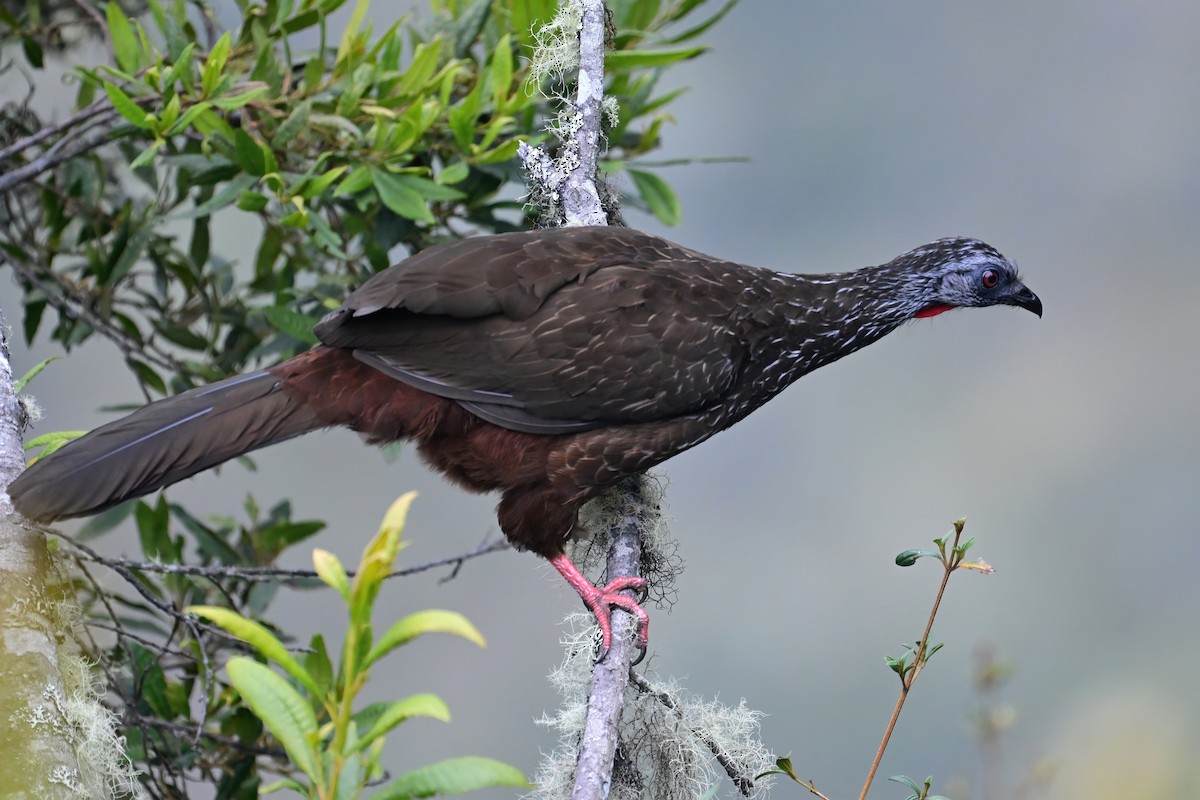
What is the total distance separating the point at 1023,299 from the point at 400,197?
1524 mm

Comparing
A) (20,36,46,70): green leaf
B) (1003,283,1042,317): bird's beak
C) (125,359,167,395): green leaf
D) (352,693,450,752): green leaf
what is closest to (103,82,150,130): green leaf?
(125,359,167,395): green leaf

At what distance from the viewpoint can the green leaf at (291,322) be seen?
2580 millimetres

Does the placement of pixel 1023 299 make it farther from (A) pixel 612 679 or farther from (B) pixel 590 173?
(A) pixel 612 679

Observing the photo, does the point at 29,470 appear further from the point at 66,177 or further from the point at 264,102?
the point at 66,177

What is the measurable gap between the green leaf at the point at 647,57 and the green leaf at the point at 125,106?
3.46 ft

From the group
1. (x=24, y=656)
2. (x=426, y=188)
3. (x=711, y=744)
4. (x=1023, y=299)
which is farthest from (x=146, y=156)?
(x=1023, y=299)

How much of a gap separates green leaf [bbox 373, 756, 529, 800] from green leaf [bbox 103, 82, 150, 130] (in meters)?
1.80

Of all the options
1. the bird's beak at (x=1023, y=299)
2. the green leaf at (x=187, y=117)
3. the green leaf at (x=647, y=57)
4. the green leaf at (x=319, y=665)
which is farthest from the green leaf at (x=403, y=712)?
the bird's beak at (x=1023, y=299)

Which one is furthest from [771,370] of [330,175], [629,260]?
[330,175]

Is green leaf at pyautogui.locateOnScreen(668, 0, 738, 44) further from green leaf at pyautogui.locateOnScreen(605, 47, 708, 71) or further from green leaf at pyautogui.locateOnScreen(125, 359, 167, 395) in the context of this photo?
green leaf at pyautogui.locateOnScreen(125, 359, 167, 395)

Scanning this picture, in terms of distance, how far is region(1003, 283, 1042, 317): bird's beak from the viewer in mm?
2734

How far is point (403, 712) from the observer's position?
0.95m

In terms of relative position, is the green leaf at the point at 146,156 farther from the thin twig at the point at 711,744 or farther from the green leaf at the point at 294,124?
the thin twig at the point at 711,744

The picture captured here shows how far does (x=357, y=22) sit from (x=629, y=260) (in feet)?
2.84
